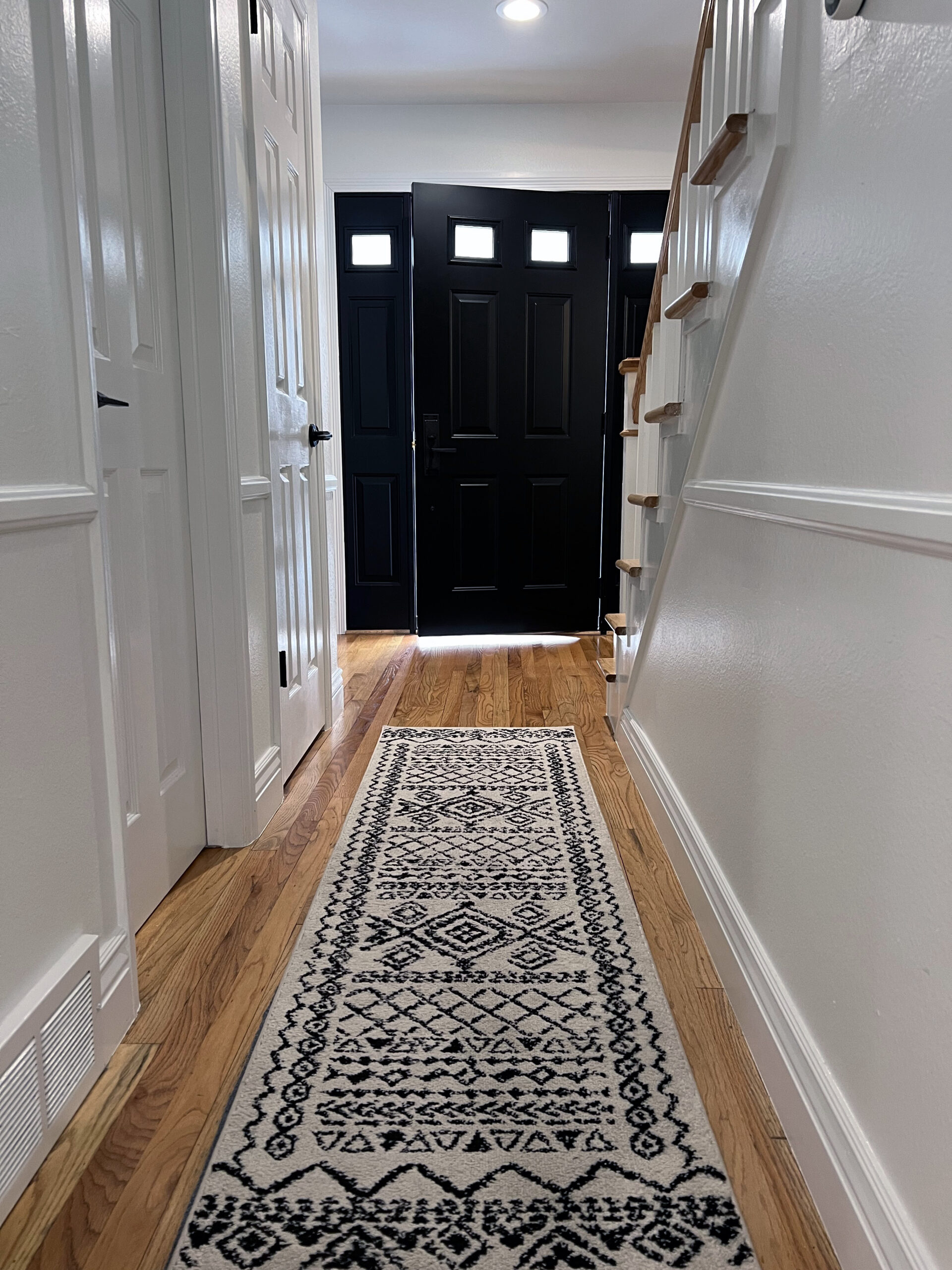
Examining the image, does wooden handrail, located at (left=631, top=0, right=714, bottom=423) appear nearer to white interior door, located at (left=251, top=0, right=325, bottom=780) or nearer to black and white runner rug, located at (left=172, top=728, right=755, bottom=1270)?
white interior door, located at (left=251, top=0, right=325, bottom=780)

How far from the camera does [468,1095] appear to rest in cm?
121

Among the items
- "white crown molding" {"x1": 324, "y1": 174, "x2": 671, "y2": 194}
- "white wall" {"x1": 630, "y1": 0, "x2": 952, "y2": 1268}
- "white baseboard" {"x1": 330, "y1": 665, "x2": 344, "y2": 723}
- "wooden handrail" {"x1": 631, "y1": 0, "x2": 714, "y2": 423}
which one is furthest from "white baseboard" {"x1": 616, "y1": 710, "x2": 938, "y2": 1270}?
"white crown molding" {"x1": 324, "y1": 174, "x2": 671, "y2": 194}

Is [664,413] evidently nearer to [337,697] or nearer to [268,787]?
[268,787]

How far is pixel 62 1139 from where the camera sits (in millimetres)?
1130

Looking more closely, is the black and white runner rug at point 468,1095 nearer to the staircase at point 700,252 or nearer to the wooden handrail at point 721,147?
the staircase at point 700,252

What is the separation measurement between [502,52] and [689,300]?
257cm

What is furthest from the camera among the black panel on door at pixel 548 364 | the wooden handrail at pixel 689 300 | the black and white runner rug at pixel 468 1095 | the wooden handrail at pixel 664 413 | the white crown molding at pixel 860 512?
the black panel on door at pixel 548 364

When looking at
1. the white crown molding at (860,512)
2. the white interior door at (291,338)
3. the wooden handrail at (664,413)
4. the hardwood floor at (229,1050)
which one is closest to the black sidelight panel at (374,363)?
the white interior door at (291,338)

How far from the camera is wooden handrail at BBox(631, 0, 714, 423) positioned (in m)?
1.87

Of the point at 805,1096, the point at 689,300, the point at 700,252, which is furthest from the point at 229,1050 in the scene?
the point at 700,252

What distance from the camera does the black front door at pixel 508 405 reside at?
4.19 metres

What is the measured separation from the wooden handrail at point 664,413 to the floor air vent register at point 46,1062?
1.55m

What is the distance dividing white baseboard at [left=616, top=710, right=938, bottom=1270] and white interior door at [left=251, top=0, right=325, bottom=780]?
118 centimetres

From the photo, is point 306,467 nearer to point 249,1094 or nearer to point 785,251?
point 785,251
